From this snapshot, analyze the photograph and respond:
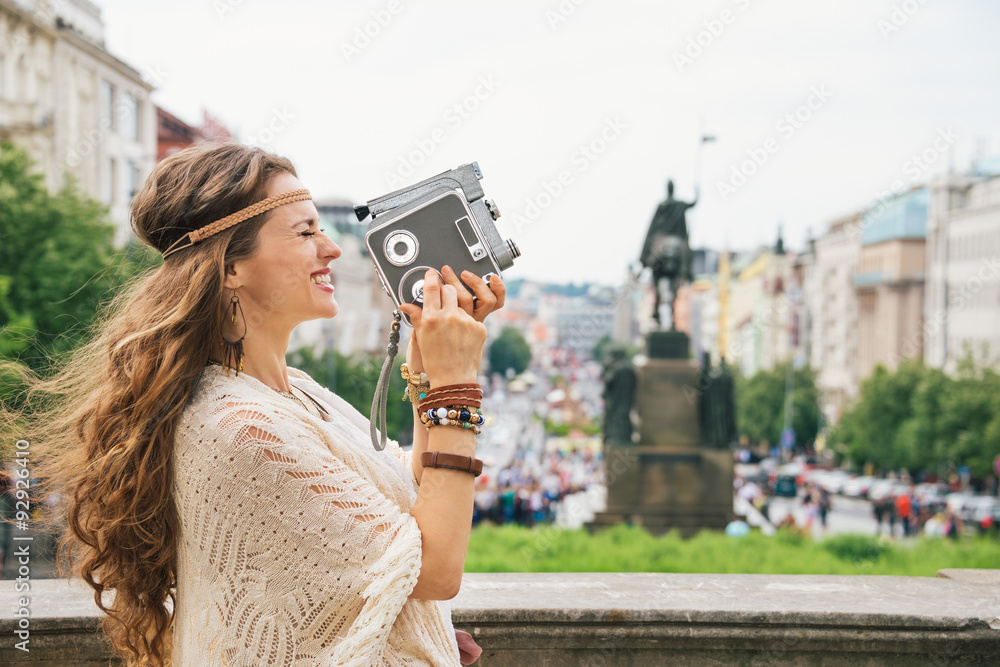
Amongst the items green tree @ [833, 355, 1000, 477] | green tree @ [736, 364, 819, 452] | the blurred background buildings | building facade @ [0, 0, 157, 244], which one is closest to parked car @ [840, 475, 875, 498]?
green tree @ [833, 355, 1000, 477]

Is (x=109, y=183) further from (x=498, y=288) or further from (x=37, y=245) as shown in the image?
(x=498, y=288)

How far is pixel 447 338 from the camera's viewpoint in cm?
191

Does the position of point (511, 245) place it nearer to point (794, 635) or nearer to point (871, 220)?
point (794, 635)

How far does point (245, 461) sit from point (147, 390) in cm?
26

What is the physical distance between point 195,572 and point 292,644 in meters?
0.25

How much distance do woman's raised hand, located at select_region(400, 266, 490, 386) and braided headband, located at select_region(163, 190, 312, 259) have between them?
0.38 m

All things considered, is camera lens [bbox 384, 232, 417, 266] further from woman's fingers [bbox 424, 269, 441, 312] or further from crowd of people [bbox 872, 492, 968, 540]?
crowd of people [bbox 872, 492, 968, 540]

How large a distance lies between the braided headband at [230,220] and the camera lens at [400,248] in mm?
250

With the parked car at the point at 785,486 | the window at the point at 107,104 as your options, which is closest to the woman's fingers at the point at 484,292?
the window at the point at 107,104

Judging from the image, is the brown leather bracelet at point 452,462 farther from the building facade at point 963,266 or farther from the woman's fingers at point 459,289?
the building facade at point 963,266

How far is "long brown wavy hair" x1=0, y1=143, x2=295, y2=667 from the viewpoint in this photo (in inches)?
73.6

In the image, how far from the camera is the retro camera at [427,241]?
1.99m

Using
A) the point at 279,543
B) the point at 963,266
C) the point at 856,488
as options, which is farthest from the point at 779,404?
the point at 279,543

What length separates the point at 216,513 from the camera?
1.81 meters
